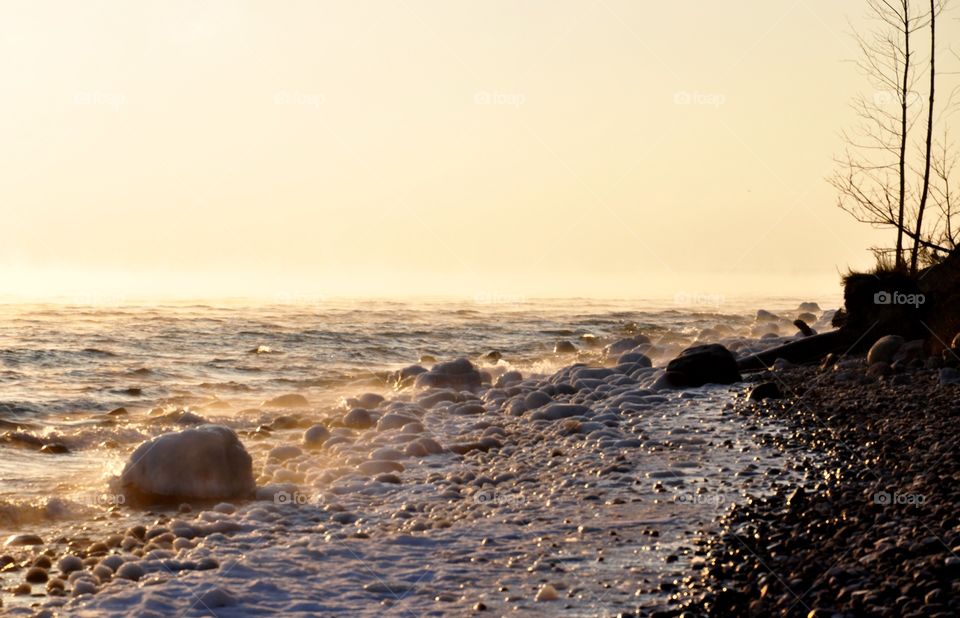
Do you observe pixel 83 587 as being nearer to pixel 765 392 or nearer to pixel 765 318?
pixel 765 392

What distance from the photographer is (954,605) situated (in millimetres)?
4785

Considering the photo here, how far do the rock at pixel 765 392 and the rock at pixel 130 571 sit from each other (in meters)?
8.67

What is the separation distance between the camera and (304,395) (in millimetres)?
16469

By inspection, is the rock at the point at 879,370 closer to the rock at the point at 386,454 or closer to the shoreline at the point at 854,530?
the shoreline at the point at 854,530

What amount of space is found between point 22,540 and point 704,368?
10112mm

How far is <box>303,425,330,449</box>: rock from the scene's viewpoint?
11.1 m

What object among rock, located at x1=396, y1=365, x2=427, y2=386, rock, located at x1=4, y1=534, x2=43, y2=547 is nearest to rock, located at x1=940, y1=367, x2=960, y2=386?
rock, located at x1=396, y1=365, x2=427, y2=386

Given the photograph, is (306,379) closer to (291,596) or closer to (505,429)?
(505,429)

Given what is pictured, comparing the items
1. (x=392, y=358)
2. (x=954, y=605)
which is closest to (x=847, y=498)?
(x=954, y=605)

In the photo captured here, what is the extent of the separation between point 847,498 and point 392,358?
16.9 m

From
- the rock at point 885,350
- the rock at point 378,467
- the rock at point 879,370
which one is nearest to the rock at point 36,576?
the rock at point 378,467

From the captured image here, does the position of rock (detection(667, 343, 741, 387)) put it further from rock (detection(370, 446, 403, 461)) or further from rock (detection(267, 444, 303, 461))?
rock (detection(267, 444, 303, 461))

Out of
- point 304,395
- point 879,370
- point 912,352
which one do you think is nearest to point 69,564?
point 304,395

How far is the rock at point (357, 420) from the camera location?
1214cm
